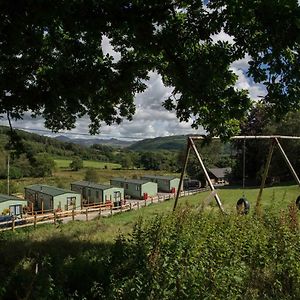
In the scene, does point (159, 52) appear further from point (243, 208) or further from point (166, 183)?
point (166, 183)

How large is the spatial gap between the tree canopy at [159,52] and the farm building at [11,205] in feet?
126

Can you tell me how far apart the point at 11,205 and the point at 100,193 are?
17190mm

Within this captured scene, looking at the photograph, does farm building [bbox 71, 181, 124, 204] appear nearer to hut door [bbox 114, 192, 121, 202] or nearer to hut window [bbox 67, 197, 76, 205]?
hut door [bbox 114, 192, 121, 202]

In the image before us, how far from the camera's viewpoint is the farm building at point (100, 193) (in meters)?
60.2

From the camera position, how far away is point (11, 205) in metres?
46.0

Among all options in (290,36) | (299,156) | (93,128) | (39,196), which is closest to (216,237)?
(290,36)

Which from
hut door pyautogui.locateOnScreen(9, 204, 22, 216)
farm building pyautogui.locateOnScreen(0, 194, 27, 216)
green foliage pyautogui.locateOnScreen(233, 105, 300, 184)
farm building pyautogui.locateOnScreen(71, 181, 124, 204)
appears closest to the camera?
farm building pyautogui.locateOnScreen(0, 194, 27, 216)

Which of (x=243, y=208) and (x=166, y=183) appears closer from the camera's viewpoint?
(x=243, y=208)

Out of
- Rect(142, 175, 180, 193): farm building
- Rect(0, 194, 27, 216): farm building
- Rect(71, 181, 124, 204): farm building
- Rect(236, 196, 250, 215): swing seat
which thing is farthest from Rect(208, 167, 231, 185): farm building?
Rect(236, 196, 250, 215): swing seat

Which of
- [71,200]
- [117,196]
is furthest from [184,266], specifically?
[117,196]

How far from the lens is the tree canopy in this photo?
6.62 meters

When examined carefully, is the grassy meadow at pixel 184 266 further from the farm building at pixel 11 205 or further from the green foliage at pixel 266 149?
the green foliage at pixel 266 149

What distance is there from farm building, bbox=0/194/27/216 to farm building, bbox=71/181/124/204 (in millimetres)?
14759

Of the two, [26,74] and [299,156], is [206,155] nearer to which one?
[299,156]
